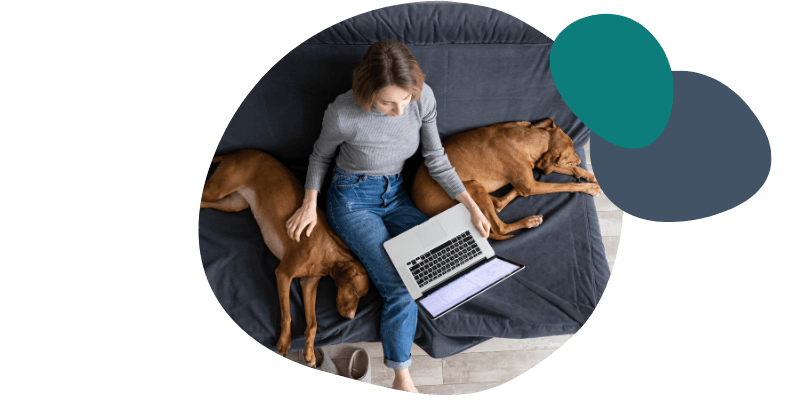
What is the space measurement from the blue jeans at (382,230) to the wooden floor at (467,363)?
0.28 ft

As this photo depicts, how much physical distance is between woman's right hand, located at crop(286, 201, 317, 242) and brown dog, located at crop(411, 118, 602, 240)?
46cm

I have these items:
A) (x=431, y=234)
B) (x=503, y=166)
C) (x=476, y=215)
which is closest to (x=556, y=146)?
(x=503, y=166)

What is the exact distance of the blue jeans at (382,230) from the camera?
1.99 metres

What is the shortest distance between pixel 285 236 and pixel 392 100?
0.78 m

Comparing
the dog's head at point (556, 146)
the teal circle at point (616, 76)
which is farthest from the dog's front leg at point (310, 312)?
the teal circle at point (616, 76)

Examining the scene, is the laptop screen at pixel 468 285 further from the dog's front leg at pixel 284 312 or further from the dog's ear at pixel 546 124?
the dog's ear at pixel 546 124

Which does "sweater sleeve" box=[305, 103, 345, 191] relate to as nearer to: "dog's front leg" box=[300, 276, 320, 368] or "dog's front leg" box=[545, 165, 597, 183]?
"dog's front leg" box=[300, 276, 320, 368]

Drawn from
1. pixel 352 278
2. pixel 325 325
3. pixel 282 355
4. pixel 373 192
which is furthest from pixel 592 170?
pixel 282 355

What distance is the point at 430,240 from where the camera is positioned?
2.00 metres

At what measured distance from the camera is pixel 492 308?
2146 mm

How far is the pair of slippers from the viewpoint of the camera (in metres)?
2.08

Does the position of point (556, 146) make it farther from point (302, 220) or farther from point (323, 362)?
point (323, 362)

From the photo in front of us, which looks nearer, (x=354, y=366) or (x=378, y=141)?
(x=378, y=141)

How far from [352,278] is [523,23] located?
1.44 m
